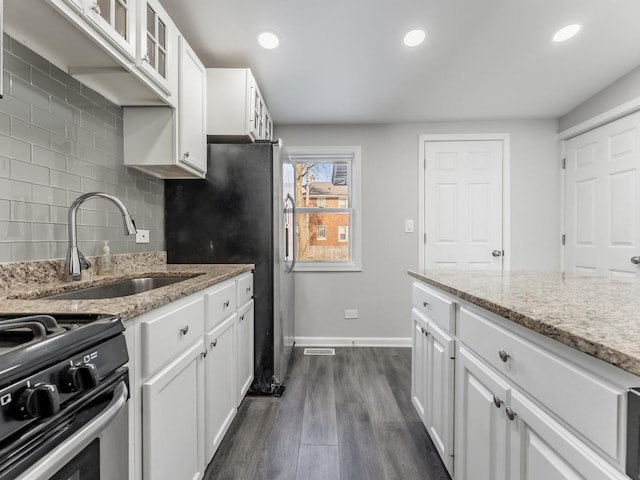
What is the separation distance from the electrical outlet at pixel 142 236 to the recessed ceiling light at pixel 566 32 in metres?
2.97

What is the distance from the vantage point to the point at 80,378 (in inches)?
23.4

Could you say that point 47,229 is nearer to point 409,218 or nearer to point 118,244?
point 118,244

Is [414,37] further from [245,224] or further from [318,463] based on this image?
[318,463]

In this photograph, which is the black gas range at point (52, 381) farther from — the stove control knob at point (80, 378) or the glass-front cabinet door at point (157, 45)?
the glass-front cabinet door at point (157, 45)

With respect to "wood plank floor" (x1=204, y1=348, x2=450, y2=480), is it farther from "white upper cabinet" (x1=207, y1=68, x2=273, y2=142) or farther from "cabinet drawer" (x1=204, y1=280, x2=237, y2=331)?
"white upper cabinet" (x1=207, y1=68, x2=273, y2=142)

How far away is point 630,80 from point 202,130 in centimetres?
324

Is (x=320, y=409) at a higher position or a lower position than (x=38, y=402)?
lower

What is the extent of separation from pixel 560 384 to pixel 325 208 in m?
2.75

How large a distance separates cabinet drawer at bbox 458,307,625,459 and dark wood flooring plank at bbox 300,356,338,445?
1103 millimetres

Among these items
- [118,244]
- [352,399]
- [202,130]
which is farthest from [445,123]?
[118,244]

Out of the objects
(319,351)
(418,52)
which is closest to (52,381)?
(418,52)

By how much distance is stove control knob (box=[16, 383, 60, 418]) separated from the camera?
49 centimetres

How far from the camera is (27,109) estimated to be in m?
1.24

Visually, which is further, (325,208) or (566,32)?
(325,208)
